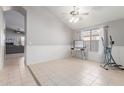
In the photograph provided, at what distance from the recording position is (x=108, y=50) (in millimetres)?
5398

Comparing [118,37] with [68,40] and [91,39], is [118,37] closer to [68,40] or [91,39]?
[91,39]

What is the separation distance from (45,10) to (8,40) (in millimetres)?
7814

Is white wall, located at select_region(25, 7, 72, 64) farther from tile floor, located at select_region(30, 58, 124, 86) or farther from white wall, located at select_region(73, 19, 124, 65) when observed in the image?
white wall, located at select_region(73, 19, 124, 65)

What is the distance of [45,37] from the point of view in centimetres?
677

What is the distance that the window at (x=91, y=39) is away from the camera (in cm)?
683

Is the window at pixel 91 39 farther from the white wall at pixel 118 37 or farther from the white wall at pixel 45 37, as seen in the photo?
the white wall at pixel 45 37

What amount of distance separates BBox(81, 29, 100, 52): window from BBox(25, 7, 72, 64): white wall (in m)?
1.29

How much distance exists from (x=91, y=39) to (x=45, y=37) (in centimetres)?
286

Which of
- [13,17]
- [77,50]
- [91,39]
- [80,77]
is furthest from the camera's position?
[13,17]

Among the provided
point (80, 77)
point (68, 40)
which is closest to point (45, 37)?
point (68, 40)

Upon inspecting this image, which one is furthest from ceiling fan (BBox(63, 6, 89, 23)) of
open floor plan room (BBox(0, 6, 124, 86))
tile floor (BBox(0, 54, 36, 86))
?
tile floor (BBox(0, 54, 36, 86))

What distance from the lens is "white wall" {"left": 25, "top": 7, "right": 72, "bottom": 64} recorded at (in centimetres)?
596
